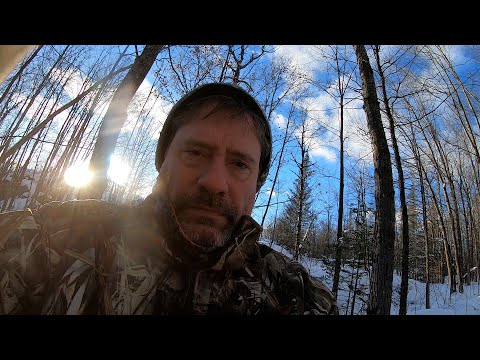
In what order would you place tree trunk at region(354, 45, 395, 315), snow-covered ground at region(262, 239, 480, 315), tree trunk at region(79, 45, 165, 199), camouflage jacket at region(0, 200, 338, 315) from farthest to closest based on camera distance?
snow-covered ground at region(262, 239, 480, 315), tree trunk at region(79, 45, 165, 199), tree trunk at region(354, 45, 395, 315), camouflage jacket at region(0, 200, 338, 315)

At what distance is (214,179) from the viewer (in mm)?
1610

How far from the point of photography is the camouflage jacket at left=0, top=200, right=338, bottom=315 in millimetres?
1120

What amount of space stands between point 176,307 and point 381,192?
5.88 metres

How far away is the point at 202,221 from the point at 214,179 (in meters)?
0.28

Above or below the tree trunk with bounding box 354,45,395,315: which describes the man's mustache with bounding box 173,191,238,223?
below

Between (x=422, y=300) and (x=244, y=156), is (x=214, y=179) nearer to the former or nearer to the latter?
(x=244, y=156)

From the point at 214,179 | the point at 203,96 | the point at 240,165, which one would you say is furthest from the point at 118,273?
the point at 203,96

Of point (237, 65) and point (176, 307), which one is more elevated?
point (237, 65)

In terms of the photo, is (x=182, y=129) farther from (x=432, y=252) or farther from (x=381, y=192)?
(x=432, y=252)

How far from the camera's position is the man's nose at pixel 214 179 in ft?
5.21

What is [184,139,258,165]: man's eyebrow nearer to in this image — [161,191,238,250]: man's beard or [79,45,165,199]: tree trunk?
[161,191,238,250]: man's beard

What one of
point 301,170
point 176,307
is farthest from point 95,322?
point 301,170

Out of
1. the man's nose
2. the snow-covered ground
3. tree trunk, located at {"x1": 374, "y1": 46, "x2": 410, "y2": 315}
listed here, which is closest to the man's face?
the man's nose
